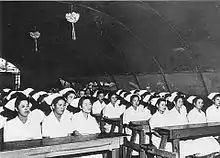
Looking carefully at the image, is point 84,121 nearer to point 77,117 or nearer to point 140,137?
point 77,117

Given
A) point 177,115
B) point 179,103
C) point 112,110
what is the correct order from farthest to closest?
point 112,110 → point 179,103 → point 177,115

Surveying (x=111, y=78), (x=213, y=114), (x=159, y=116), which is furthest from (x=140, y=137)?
(x=111, y=78)

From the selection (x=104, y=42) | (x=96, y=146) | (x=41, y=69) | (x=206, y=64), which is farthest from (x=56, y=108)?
(x=41, y=69)

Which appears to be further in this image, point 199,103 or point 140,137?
point 199,103

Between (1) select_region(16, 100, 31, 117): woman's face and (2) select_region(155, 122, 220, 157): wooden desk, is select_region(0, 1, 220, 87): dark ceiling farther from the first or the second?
(1) select_region(16, 100, 31, 117): woman's face

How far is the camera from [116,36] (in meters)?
9.85

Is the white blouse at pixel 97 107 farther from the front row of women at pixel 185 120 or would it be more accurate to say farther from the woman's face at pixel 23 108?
the woman's face at pixel 23 108

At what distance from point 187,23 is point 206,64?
4.40 feet

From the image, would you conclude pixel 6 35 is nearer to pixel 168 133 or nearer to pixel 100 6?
pixel 100 6

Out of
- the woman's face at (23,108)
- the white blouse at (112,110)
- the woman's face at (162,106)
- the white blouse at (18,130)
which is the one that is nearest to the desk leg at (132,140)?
the woman's face at (162,106)

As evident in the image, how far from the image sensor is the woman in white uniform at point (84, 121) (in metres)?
4.66

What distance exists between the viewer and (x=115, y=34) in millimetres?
9688

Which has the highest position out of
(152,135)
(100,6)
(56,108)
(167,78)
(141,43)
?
(100,6)

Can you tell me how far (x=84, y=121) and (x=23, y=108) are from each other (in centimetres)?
89
